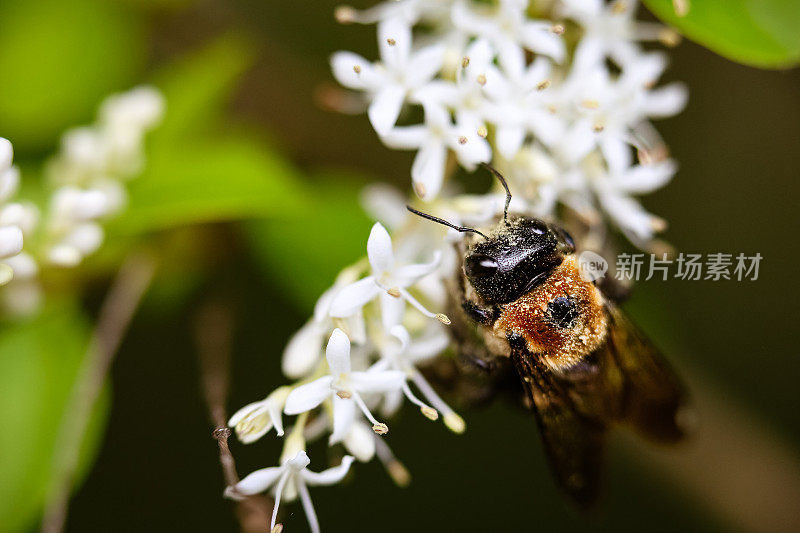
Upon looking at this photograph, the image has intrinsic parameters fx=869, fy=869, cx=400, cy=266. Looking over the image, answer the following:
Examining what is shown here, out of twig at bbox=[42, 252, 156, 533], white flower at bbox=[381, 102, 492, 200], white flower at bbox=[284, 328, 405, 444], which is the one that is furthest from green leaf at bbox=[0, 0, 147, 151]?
white flower at bbox=[284, 328, 405, 444]

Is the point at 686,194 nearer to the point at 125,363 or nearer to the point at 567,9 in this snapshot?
the point at 567,9

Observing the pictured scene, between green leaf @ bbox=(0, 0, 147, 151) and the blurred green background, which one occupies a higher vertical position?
green leaf @ bbox=(0, 0, 147, 151)

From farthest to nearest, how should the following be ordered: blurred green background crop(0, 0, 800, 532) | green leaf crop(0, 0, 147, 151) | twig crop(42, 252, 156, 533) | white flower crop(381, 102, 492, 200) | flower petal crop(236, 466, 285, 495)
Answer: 1. green leaf crop(0, 0, 147, 151)
2. blurred green background crop(0, 0, 800, 532)
3. twig crop(42, 252, 156, 533)
4. white flower crop(381, 102, 492, 200)
5. flower petal crop(236, 466, 285, 495)

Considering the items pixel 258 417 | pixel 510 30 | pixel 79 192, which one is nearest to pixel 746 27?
pixel 510 30

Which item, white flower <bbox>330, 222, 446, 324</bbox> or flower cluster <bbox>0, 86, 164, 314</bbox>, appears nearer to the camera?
white flower <bbox>330, 222, 446, 324</bbox>

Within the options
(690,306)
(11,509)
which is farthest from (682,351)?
(11,509)

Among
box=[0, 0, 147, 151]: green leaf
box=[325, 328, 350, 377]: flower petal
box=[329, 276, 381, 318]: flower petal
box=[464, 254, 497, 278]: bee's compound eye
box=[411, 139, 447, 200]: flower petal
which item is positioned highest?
box=[0, 0, 147, 151]: green leaf

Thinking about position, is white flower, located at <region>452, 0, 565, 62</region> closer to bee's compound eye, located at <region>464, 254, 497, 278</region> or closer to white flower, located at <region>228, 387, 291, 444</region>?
bee's compound eye, located at <region>464, 254, 497, 278</region>

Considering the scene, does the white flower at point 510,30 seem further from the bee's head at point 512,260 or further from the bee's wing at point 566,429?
the bee's wing at point 566,429
